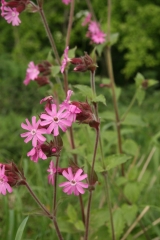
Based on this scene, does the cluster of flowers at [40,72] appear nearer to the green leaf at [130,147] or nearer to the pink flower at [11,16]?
the pink flower at [11,16]

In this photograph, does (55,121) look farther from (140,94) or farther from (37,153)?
(140,94)

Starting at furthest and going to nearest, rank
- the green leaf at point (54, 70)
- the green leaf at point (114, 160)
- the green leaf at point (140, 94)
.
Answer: the green leaf at point (140, 94)
the green leaf at point (54, 70)
the green leaf at point (114, 160)

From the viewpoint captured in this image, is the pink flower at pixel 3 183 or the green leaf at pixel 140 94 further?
the green leaf at pixel 140 94

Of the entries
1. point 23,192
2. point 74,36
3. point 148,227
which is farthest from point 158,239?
point 74,36

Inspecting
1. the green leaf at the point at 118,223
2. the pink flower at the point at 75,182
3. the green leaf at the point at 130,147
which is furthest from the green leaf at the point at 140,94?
the pink flower at the point at 75,182

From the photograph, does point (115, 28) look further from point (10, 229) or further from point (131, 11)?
point (10, 229)

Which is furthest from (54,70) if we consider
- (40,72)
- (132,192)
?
(132,192)

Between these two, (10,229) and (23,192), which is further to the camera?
(23,192)
